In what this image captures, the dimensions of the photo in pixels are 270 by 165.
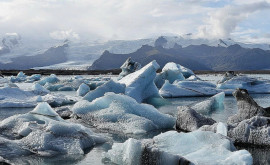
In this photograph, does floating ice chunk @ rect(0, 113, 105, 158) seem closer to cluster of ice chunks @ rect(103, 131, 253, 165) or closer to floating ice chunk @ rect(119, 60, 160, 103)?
cluster of ice chunks @ rect(103, 131, 253, 165)

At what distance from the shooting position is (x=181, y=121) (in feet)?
24.0

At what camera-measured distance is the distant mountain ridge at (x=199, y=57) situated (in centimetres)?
11069

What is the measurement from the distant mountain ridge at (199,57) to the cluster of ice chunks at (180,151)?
85.4 meters

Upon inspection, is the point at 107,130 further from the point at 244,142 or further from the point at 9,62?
the point at 9,62

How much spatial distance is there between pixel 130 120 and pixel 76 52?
311 ft

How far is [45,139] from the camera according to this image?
553 centimetres

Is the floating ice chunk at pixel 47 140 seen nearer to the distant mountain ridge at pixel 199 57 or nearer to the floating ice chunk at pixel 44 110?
the floating ice chunk at pixel 44 110

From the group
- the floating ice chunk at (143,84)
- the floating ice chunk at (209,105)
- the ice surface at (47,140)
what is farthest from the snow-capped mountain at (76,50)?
the ice surface at (47,140)

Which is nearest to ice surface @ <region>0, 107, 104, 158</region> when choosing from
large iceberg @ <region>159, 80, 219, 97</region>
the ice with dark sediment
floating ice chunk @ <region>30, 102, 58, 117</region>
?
floating ice chunk @ <region>30, 102, 58, 117</region>

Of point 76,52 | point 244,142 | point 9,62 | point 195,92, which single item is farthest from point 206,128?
point 9,62

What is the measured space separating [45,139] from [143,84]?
7969 millimetres

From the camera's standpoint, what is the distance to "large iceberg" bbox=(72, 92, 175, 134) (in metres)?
7.20

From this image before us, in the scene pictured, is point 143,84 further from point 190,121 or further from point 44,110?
point 44,110

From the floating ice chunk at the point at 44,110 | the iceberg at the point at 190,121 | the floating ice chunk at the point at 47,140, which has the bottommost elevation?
the iceberg at the point at 190,121
